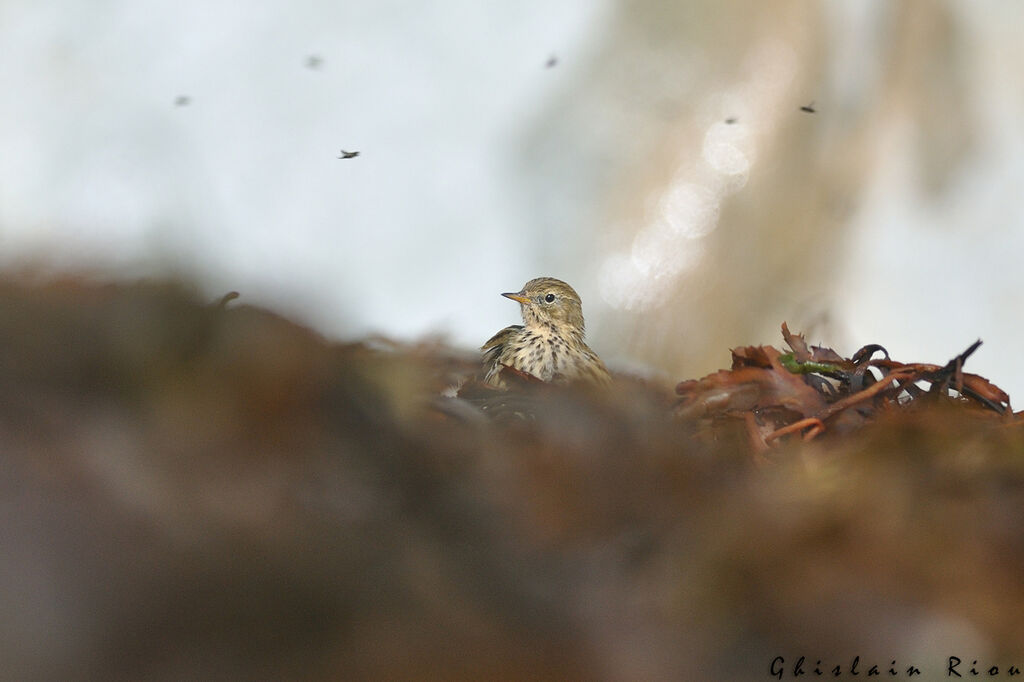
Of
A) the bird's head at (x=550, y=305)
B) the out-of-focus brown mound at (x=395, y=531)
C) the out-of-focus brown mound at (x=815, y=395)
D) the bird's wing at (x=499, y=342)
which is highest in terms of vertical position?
the bird's head at (x=550, y=305)

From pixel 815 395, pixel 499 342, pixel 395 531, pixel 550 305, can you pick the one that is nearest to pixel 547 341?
pixel 499 342

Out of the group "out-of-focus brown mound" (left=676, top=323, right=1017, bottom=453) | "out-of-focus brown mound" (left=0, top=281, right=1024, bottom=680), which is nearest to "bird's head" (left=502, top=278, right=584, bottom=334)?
"out-of-focus brown mound" (left=676, top=323, right=1017, bottom=453)

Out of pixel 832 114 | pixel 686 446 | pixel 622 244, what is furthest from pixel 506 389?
pixel 832 114

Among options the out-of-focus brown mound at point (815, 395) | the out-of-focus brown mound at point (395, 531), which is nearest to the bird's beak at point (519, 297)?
the out-of-focus brown mound at point (815, 395)

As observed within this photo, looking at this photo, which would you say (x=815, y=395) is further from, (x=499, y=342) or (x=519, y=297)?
(x=519, y=297)

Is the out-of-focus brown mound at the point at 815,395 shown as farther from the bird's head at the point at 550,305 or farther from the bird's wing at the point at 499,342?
the bird's head at the point at 550,305

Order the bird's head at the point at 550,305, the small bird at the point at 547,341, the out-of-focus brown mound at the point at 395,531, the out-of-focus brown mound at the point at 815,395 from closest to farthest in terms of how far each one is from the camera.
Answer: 1. the out-of-focus brown mound at the point at 395,531
2. the out-of-focus brown mound at the point at 815,395
3. the small bird at the point at 547,341
4. the bird's head at the point at 550,305
